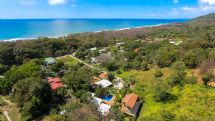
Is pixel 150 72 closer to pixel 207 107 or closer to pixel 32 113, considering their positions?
pixel 207 107

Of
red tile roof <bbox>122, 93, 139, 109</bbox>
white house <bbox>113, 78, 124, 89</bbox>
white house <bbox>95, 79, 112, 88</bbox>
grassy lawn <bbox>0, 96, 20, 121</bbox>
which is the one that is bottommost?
grassy lawn <bbox>0, 96, 20, 121</bbox>

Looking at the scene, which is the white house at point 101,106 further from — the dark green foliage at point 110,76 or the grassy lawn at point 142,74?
the grassy lawn at point 142,74

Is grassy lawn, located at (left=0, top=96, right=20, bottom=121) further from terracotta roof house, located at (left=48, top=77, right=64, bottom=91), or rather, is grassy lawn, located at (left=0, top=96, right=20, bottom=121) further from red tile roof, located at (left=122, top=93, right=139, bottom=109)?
red tile roof, located at (left=122, top=93, right=139, bottom=109)

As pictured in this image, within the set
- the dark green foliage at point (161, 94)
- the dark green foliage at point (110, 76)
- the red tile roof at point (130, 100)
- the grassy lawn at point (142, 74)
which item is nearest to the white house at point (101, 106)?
the red tile roof at point (130, 100)

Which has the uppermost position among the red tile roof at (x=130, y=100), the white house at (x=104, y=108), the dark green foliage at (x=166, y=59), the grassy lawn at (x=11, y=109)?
the dark green foliage at (x=166, y=59)

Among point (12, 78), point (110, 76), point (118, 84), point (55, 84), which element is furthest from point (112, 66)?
point (12, 78)

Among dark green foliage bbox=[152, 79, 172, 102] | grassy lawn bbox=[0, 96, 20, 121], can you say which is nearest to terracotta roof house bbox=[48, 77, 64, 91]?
grassy lawn bbox=[0, 96, 20, 121]

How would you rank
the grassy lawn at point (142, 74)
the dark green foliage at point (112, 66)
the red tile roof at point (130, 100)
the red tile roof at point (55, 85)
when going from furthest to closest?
the dark green foliage at point (112, 66) → the grassy lawn at point (142, 74) → the red tile roof at point (55, 85) → the red tile roof at point (130, 100)

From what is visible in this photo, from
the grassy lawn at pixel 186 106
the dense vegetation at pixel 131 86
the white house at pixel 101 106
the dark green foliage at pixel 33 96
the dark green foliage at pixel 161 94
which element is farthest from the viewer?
the dark green foliage at pixel 161 94
